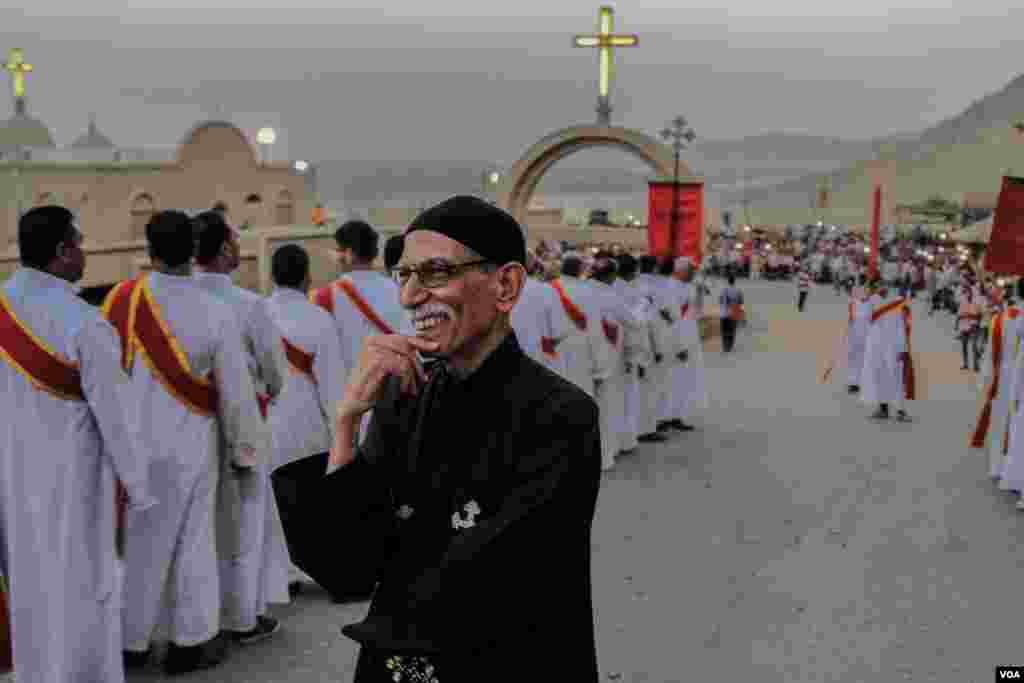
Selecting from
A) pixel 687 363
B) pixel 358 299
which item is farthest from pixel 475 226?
pixel 687 363

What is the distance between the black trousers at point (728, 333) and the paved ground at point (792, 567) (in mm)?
7536

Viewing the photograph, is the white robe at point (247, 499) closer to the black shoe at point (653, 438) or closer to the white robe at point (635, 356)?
the white robe at point (635, 356)

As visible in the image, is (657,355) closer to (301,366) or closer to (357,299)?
(357,299)

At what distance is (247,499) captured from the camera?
18.5 ft

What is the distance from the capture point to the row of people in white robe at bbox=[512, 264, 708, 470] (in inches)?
385

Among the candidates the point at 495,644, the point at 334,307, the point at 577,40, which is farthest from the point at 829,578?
the point at 577,40

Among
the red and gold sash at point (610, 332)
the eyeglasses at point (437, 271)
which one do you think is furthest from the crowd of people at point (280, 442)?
the red and gold sash at point (610, 332)

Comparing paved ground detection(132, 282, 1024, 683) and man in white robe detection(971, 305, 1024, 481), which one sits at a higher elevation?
man in white robe detection(971, 305, 1024, 481)

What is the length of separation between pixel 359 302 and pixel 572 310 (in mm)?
3368

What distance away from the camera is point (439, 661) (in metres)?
2.26

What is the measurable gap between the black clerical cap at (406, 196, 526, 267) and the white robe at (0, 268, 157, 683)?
9.07ft

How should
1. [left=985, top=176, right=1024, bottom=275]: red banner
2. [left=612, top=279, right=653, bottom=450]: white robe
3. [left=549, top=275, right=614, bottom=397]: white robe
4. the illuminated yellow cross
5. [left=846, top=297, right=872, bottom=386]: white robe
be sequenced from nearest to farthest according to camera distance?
[left=985, top=176, right=1024, bottom=275]: red banner < [left=549, top=275, right=614, bottom=397]: white robe < [left=612, top=279, right=653, bottom=450]: white robe < [left=846, top=297, right=872, bottom=386]: white robe < the illuminated yellow cross

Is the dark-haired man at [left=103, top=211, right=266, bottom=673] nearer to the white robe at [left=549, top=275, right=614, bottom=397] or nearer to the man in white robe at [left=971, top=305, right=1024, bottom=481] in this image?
the white robe at [left=549, top=275, right=614, bottom=397]

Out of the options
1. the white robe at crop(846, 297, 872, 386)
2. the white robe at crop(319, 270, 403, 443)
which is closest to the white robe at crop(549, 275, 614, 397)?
the white robe at crop(319, 270, 403, 443)
